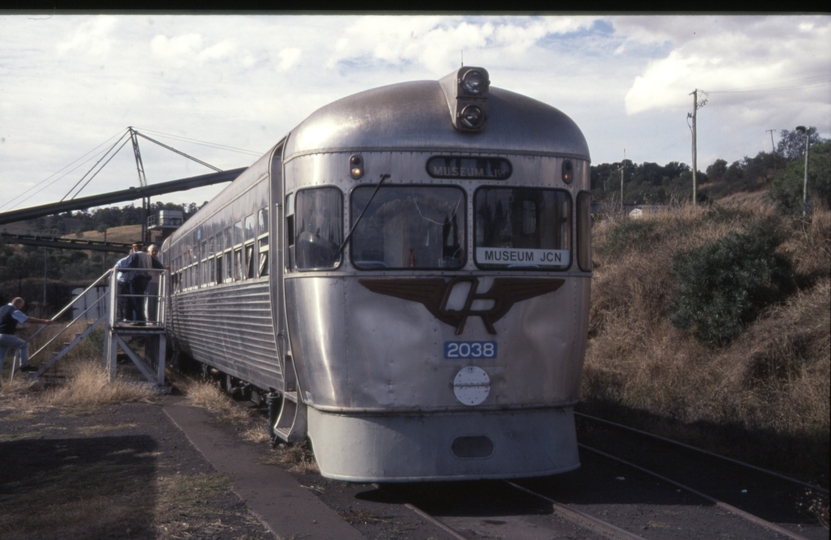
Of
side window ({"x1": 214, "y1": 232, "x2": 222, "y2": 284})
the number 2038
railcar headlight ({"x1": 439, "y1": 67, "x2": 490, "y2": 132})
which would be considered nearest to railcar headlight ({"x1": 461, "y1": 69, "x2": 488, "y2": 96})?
railcar headlight ({"x1": 439, "y1": 67, "x2": 490, "y2": 132})

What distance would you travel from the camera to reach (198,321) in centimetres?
1434

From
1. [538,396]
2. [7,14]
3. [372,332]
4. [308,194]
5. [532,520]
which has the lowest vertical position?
[532,520]

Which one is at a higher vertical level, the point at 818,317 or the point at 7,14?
the point at 7,14

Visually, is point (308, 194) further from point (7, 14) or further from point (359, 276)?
point (7, 14)

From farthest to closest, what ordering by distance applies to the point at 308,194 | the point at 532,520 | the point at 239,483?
the point at 239,483 < the point at 308,194 < the point at 532,520

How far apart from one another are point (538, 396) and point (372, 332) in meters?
1.46

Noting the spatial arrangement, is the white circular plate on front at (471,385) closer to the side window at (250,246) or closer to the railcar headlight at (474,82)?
the railcar headlight at (474,82)

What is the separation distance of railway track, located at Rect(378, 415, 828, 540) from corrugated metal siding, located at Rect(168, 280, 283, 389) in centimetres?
208

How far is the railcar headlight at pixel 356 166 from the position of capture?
6.84 m

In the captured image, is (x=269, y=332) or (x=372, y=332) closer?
(x=372, y=332)

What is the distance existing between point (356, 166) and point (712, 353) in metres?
8.68

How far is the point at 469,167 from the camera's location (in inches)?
272

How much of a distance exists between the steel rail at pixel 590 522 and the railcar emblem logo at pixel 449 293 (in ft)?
4.95
